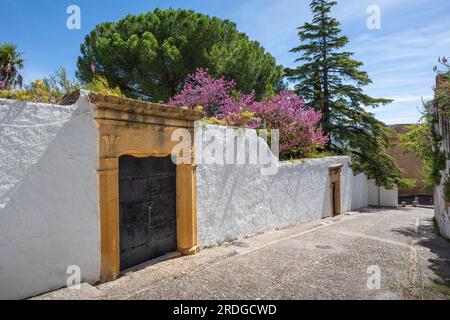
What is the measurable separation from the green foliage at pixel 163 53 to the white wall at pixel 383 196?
37.6 ft

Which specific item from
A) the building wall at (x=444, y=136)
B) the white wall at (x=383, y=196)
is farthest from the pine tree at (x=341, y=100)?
the building wall at (x=444, y=136)

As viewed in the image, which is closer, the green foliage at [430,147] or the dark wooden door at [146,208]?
the dark wooden door at [146,208]

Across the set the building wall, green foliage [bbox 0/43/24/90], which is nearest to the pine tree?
the building wall

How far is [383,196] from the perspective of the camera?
19.9 m

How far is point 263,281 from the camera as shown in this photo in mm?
4551

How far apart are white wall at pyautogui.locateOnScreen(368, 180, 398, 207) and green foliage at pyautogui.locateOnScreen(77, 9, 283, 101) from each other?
11473mm

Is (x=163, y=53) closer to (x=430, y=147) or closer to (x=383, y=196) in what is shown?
(x=430, y=147)

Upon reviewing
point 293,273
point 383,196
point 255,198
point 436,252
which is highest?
point 255,198

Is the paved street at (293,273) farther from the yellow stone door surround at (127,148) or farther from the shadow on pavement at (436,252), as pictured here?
the yellow stone door surround at (127,148)

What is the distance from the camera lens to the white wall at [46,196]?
349 cm

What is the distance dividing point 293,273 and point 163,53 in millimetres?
10783

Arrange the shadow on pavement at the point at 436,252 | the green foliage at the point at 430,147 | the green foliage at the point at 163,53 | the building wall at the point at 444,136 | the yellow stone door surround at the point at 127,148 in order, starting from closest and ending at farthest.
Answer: the yellow stone door surround at the point at 127,148
the shadow on pavement at the point at 436,252
the building wall at the point at 444,136
the green foliage at the point at 430,147
the green foliage at the point at 163,53

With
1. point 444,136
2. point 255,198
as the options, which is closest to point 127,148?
point 255,198
